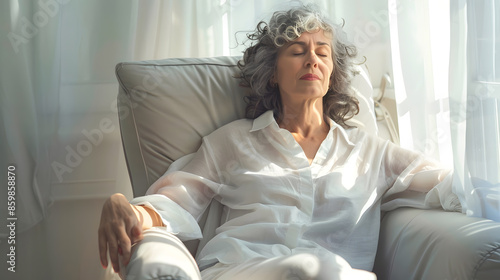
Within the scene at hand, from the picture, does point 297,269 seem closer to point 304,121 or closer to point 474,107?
point 474,107

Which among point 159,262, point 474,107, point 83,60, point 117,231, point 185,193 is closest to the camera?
point 159,262

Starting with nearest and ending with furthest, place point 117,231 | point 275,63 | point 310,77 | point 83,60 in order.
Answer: point 117,231
point 310,77
point 275,63
point 83,60

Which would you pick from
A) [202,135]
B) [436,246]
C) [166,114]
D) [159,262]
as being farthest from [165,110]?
[436,246]

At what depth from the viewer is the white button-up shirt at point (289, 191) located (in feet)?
Answer: 5.02

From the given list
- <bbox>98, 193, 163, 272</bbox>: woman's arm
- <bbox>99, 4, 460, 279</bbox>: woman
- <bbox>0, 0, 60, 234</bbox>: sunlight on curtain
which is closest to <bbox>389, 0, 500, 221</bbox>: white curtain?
<bbox>99, 4, 460, 279</bbox>: woman

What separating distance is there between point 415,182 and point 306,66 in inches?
18.1

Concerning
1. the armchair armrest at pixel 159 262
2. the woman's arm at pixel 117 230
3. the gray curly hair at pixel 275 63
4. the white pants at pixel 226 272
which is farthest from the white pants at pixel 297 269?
the gray curly hair at pixel 275 63

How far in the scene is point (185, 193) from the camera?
1582 millimetres

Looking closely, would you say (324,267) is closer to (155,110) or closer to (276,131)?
(276,131)

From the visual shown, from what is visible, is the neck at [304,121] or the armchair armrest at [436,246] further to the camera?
the neck at [304,121]

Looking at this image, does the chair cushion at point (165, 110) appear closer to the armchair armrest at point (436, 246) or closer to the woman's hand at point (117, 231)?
the woman's hand at point (117, 231)

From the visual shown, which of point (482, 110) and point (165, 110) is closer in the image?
point (482, 110)

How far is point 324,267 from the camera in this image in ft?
3.99

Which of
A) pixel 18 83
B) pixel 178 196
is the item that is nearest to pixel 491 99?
pixel 178 196
